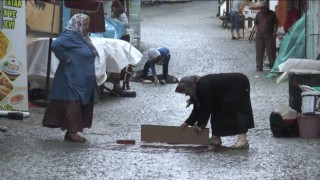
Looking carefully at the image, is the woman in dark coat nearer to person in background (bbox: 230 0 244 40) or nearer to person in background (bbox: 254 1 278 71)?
person in background (bbox: 254 1 278 71)

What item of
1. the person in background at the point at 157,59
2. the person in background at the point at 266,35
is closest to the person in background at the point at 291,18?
the person in background at the point at 266,35

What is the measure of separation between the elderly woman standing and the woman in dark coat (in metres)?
1.43

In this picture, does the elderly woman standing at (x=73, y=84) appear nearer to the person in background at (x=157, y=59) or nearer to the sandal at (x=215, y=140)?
the sandal at (x=215, y=140)

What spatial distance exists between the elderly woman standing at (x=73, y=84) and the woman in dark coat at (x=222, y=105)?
4.70 feet

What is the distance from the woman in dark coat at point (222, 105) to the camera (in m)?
10.2

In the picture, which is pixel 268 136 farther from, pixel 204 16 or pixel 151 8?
pixel 151 8

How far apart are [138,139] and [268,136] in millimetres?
1863

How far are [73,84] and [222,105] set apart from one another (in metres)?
1.99

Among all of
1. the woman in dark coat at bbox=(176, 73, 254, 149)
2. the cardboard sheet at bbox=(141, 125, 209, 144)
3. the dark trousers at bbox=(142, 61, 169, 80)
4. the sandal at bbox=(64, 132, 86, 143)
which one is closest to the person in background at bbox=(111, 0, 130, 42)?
the dark trousers at bbox=(142, 61, 169, 80)

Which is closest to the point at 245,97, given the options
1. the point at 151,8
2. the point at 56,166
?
the point at 56,166

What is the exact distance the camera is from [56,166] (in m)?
9.24

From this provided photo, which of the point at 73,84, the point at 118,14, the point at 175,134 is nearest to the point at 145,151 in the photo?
the point at 175,134

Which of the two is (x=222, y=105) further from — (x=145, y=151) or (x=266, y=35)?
(x=266, y=35)

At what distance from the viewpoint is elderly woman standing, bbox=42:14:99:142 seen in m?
10.8
